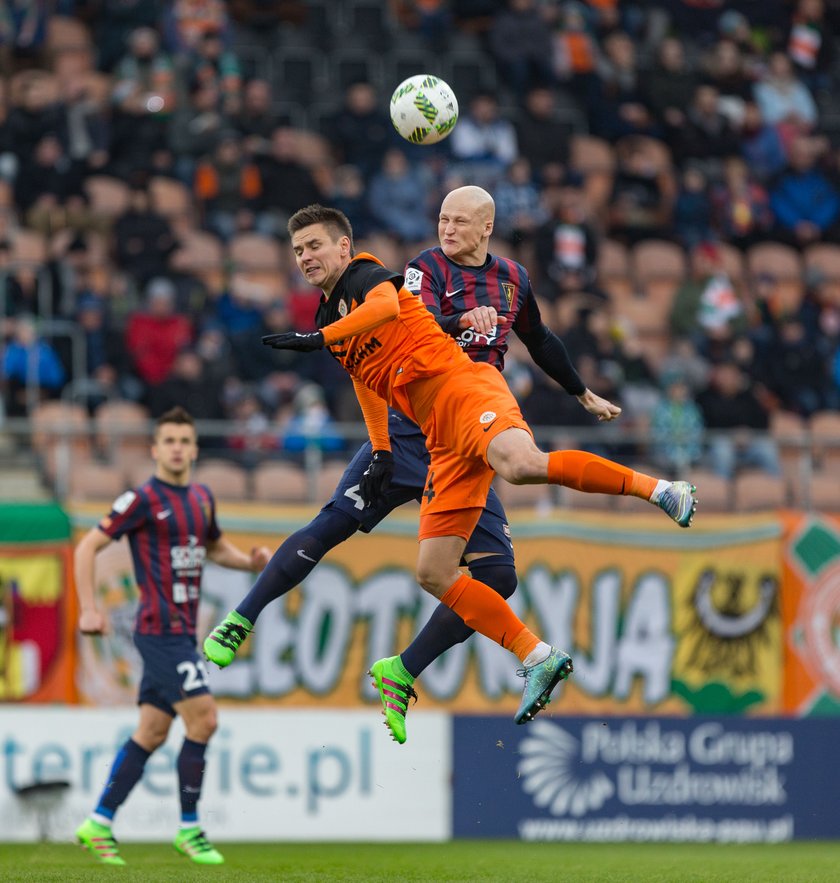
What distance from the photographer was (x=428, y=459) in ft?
28.2

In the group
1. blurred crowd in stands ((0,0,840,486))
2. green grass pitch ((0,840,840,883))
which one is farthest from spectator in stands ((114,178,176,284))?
green grass pitch ((0,840,840,883))

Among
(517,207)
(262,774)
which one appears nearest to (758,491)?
(517,207)

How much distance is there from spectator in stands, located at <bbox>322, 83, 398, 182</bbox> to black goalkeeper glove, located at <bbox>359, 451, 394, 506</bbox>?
9419 millimetres

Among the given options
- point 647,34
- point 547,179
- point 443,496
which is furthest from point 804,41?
point 443,496

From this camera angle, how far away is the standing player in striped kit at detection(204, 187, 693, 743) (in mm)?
8047

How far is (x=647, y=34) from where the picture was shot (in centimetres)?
2062

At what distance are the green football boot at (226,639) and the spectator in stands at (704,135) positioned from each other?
12.3m

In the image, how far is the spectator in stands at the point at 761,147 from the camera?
19547 millimetres

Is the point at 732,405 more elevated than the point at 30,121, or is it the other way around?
the point at 30,121

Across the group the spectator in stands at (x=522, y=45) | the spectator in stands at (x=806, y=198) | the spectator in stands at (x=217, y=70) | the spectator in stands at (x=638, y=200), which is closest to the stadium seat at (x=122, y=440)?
the spectator in stands at (x=217, y=70)

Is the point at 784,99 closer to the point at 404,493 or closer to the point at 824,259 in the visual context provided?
the point at 824,259

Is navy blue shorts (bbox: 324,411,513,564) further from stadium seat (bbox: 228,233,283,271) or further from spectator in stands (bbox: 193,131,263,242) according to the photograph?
spectator in stands (bbox: 193,131,263,242)

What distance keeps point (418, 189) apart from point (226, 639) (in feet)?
31.7

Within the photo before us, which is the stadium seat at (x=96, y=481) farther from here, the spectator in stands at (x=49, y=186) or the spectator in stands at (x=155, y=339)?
the spectator in stands at (x=49, y=186)
